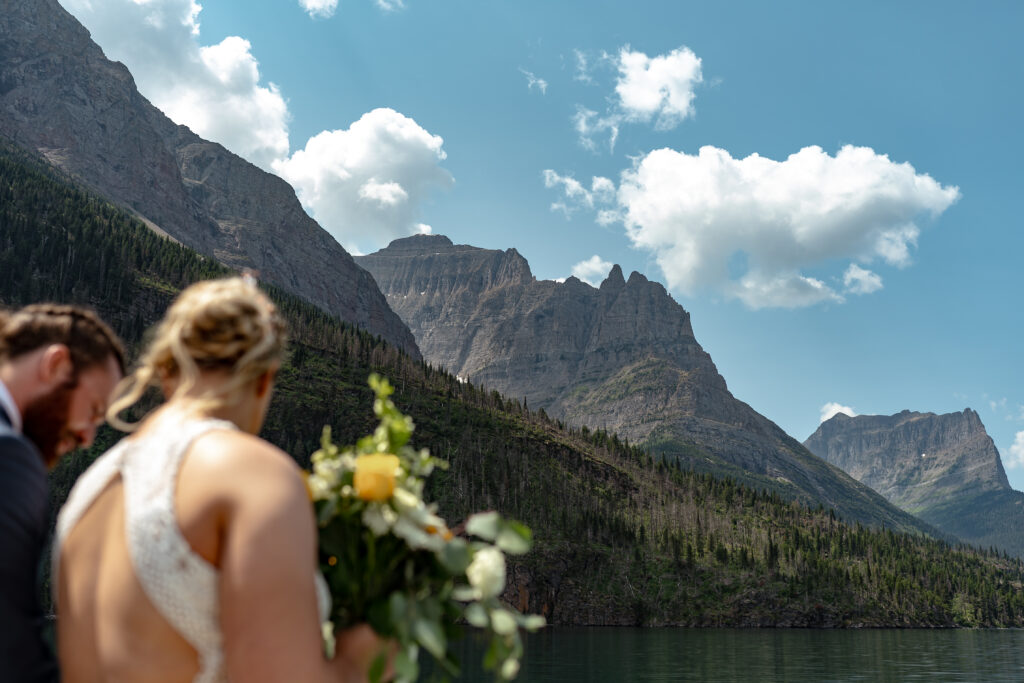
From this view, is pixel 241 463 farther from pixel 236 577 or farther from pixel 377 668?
pixel 377 668

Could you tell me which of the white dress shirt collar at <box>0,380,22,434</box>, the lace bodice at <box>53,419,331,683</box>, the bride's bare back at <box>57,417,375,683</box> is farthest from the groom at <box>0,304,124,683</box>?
the lace bodice at <box>53,419,331,683</box>

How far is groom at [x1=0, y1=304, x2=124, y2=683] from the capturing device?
8.97ft

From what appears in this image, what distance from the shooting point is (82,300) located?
180 m

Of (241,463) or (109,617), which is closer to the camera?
(241,463)

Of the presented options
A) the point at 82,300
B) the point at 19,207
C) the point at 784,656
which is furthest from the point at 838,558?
the point at 19,207

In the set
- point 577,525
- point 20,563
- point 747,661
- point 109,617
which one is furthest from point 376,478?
point 577,525

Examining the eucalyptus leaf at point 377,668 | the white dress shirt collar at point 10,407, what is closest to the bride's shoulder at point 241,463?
the eucalyptus leaf at point 377,668

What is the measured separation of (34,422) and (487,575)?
203cm

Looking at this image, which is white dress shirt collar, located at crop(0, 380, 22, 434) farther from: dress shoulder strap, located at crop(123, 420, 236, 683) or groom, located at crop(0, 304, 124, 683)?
dress shoulder strap, located at crop(123, 420, 236, 683)

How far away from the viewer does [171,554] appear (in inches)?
90.7

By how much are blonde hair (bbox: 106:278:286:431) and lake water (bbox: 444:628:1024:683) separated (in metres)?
53.1

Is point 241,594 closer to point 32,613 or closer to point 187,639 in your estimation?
point 187,639

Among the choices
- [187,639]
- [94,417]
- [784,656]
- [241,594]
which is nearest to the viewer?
[241,594]

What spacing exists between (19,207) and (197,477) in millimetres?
236610
